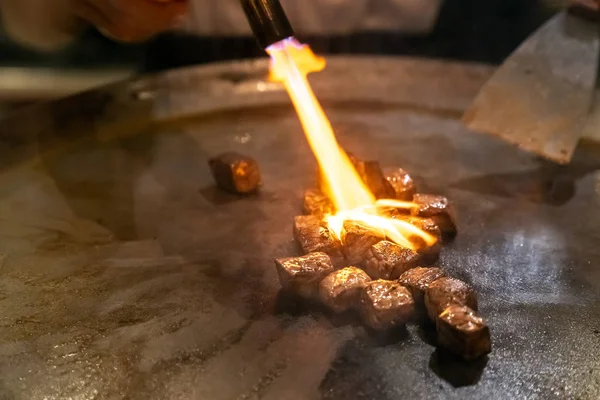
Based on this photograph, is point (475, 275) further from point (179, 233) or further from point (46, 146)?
point (46, 146)

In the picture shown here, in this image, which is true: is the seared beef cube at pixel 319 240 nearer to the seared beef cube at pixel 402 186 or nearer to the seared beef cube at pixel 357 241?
the seared beef cube at pixel 357 241

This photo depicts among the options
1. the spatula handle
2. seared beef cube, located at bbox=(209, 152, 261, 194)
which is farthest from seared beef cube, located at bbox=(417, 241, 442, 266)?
the spatula handle

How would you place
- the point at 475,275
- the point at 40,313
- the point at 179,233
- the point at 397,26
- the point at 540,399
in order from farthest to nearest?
the point at 397,26 → the point at 179,233 → the point at 475,275 → the point at 40,313 → the point at 540,399

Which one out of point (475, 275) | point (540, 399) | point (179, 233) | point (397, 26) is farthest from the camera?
point (397, 26)

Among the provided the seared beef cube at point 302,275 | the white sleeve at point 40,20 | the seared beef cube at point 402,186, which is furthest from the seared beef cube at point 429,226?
the white sleeve at point 40,20

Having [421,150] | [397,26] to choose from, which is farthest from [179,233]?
[397,26]

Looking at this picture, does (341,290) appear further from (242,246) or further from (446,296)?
(242,246)
